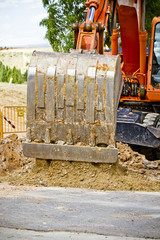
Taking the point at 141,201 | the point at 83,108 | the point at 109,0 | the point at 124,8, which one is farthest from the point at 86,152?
the point at 124,8

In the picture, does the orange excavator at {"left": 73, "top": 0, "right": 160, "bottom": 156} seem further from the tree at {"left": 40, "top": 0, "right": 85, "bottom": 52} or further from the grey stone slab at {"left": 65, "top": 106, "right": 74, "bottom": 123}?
the tree at {"left": 40, "top": 0, "right": 85, "bottom": 52}

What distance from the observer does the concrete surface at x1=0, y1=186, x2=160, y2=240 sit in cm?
399

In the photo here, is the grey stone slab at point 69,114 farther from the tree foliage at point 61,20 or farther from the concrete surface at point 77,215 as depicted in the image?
the tree foliage at point 61,20

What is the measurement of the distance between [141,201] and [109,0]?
4398mm

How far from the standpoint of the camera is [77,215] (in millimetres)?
4508

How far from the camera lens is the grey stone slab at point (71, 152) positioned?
5.83 m

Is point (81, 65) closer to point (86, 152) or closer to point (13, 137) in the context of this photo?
point (86, 152)

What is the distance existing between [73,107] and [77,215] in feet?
6.20

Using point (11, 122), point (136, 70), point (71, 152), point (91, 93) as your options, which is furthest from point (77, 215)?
point (11, 122)

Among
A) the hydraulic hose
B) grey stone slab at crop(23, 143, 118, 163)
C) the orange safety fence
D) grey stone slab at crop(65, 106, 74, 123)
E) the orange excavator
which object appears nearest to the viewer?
grey stone slab at crop(23, 143, 118, 163)

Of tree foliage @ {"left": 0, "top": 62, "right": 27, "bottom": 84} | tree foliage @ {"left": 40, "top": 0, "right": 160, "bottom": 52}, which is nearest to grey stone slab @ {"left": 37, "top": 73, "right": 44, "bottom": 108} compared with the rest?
tree foliage @ {"left": 40, "top": 0, "right": 160, "bottom": 52}

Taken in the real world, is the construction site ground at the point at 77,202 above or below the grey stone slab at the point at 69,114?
below

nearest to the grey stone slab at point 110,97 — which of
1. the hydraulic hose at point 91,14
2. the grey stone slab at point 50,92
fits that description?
the grey stone slab at point 50,92

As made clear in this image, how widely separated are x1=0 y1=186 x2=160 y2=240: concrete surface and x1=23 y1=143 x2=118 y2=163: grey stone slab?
19.7 inches
